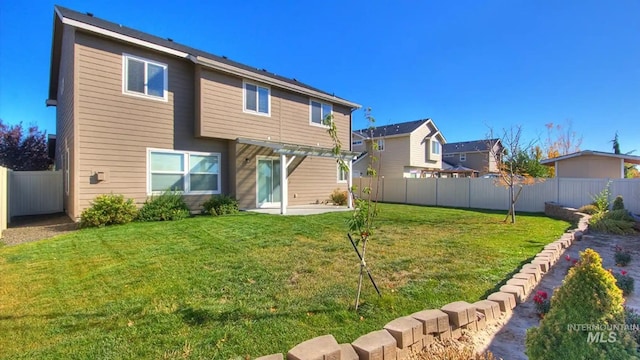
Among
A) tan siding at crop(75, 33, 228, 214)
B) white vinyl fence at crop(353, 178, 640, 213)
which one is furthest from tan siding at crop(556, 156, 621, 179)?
tan siding at crop(75, 33, 228, 214)

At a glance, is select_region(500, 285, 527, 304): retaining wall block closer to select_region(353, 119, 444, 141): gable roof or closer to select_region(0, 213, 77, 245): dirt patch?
select_region(0, 213, 77, 245): dirt patch

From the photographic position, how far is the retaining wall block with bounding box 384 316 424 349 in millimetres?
2383

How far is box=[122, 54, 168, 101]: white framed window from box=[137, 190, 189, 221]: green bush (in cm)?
344

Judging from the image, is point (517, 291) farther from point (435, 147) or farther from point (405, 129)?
point (435, 147)

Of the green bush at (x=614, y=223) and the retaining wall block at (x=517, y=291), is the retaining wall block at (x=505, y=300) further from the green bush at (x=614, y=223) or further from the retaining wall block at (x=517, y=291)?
the green bush at (x=614, y=223)

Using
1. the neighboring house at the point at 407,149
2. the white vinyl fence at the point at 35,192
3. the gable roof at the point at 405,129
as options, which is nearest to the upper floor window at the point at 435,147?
the neighboring house at the point at 407,149

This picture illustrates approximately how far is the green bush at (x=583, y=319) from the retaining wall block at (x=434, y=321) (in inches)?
31.5

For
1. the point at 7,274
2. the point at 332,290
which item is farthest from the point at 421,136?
the point at 7,274

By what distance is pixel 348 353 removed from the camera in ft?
7.05

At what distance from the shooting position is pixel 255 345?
245 centimetres

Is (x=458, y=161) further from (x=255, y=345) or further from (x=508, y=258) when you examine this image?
(x=255, y=345)

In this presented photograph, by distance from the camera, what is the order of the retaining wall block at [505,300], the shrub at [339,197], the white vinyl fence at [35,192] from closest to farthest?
1. the retaining wall block at [505,300]
2. the white vinyl fence at [35,192]
3. the shrub at [339,197]

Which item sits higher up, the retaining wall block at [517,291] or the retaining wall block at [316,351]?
the retaining wall block at [316,351]

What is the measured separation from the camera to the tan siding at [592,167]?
557 inches
